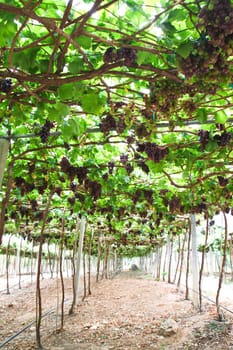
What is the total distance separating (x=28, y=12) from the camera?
Result: 2094mm

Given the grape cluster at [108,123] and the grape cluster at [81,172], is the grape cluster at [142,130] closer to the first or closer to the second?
the grape cluster at [108,123]

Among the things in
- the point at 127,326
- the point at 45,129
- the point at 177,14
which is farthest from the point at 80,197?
the point at 177,14

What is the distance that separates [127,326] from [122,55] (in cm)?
772

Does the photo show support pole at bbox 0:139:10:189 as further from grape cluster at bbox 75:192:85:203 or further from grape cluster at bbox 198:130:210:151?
grape cluster at bbox 75:192:85:203

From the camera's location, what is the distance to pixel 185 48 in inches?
93.4

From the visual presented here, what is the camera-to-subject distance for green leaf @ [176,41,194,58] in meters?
2.37

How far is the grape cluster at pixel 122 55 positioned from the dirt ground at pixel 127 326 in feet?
19.7

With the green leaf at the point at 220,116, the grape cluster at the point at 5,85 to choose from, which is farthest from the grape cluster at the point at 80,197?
the grape cluster at the point at 5,85

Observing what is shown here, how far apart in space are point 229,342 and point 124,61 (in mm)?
6310

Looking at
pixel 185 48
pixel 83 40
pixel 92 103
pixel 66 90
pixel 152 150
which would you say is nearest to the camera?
pixel 185 48

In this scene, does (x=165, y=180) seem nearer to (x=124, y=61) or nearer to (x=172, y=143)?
(x=172, y=143)

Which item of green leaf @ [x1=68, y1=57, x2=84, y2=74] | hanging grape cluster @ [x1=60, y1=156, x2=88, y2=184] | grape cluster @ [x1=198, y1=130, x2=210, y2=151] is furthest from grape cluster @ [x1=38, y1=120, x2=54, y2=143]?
grape cluster @ [x1=198, y1=130, x2=210, y2=151]

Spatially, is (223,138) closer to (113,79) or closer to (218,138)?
(218,138)

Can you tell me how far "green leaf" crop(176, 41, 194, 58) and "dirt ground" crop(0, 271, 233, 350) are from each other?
6.01 metres
